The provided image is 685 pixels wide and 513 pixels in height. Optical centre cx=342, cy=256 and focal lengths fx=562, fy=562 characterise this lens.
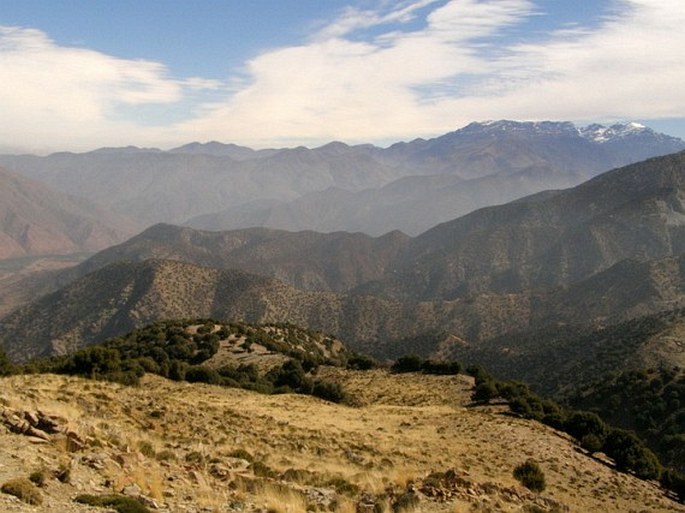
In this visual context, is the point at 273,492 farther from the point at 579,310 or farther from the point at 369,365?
the point at 579,310

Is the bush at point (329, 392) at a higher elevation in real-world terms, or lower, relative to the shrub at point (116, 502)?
lower

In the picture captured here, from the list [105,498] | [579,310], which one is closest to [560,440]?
[105,498]

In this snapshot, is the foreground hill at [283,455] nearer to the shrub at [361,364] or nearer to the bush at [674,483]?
the bush at [674,483]

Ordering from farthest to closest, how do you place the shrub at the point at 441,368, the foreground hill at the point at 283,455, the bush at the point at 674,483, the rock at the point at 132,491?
1. the shrub at the point at 441,368
2. the bush at the point at 674,483
3. the foreground hill at the point at 283,455
4. the rock at the point at 132,491

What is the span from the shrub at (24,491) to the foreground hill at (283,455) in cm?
18

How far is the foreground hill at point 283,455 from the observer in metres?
13.7

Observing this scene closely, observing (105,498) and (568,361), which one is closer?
(105,498)

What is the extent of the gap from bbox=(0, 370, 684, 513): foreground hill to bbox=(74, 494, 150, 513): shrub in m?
0.36

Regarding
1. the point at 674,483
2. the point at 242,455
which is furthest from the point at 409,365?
the point at 242,455

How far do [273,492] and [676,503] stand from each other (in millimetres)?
23274

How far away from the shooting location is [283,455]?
20.8 meters

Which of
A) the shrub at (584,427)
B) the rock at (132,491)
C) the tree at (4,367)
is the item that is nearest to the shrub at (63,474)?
the rock at (132,491)

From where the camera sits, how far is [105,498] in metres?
11.7

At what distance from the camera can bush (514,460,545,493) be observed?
76.0 feet
